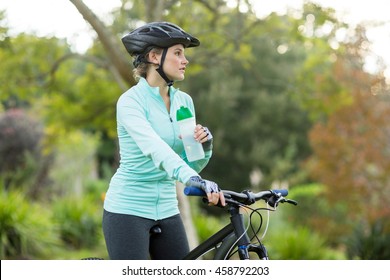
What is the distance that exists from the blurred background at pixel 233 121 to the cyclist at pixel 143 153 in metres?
3.80

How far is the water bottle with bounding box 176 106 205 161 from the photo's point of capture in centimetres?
292

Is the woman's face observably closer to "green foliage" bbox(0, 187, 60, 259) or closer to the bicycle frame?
the bicycle frame

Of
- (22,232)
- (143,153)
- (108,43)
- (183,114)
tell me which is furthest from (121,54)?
(143,153)

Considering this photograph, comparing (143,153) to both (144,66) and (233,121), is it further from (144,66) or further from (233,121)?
(233,121)

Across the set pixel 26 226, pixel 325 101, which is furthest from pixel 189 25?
pixel 26 226

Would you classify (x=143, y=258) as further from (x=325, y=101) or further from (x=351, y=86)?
(x=351, y=86)

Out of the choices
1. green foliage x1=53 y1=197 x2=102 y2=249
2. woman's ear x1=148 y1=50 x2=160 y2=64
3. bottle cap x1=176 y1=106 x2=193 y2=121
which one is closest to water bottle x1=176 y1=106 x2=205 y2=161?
bottle cap x1=176 y1=106 x2=193 y2=121

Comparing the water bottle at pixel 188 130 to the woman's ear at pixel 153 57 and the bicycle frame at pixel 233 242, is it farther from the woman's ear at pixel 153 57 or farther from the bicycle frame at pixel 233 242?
the bicycle frame at pixel 233 242

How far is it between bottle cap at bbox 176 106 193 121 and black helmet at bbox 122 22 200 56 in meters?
0.30

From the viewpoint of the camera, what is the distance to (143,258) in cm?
297

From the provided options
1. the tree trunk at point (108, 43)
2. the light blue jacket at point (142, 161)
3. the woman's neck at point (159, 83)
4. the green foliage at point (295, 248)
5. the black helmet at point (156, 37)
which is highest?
the tree trunk at point (108, 43)

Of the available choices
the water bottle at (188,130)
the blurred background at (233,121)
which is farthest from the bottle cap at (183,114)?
the blurred background at (233,121)

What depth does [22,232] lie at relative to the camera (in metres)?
10.0

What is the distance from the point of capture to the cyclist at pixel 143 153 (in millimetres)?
2922
